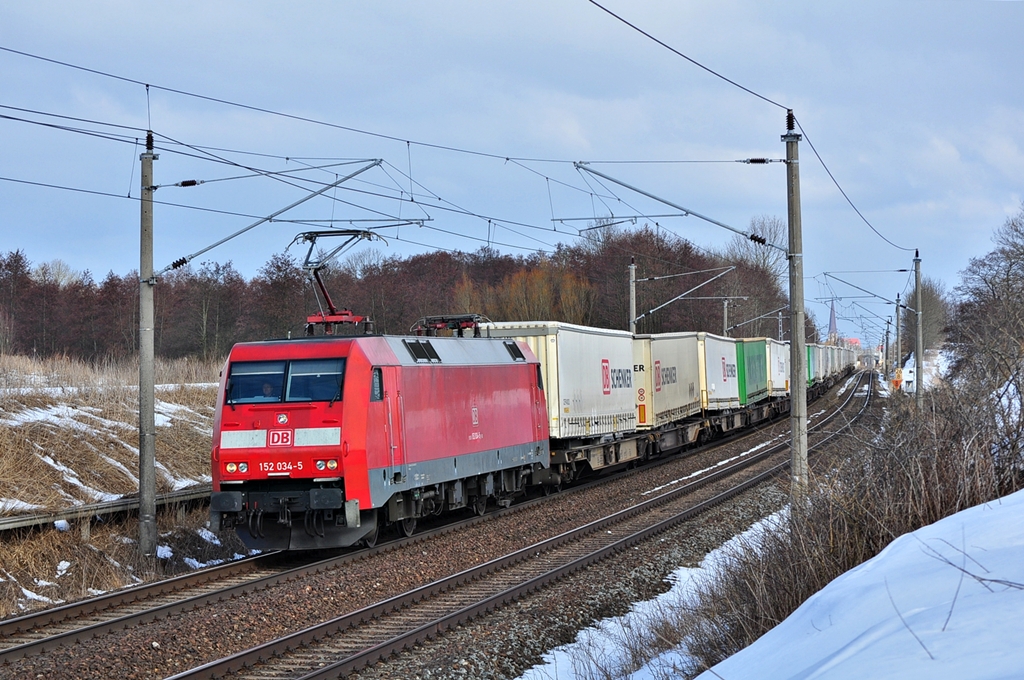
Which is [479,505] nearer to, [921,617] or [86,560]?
[86,560]

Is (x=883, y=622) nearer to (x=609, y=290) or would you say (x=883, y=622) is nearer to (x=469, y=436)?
(x=469, y=436)

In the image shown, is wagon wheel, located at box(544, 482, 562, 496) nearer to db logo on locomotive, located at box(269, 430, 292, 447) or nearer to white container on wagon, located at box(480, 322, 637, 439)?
white container on wagon, located at box(480, 322, 637, 439)

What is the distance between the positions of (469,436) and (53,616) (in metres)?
7.49

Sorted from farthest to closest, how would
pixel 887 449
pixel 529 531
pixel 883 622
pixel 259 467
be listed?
pixel 529 531
pixel 259 467
pixel 887 449
pixel 883 622

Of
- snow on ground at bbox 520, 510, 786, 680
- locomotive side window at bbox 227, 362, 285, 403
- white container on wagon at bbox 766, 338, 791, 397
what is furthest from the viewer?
white container on wagon at bbox 766, 338, 791, 397

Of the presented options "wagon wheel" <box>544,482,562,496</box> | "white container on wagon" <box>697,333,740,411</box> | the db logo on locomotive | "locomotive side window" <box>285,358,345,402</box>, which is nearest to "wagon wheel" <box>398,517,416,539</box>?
the db logo on locomotive

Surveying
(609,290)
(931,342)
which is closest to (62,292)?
(609,290)

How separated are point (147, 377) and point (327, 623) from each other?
6.10 meters

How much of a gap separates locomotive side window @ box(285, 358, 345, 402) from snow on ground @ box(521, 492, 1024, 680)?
22.1ft

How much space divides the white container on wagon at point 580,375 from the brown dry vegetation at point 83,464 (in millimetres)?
7001

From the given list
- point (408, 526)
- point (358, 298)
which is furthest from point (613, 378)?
point (358, 298)

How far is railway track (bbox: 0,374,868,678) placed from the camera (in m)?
9.05

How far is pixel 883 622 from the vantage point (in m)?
5.09

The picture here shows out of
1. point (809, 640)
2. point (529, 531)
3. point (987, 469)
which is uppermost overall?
point (987, 469)
